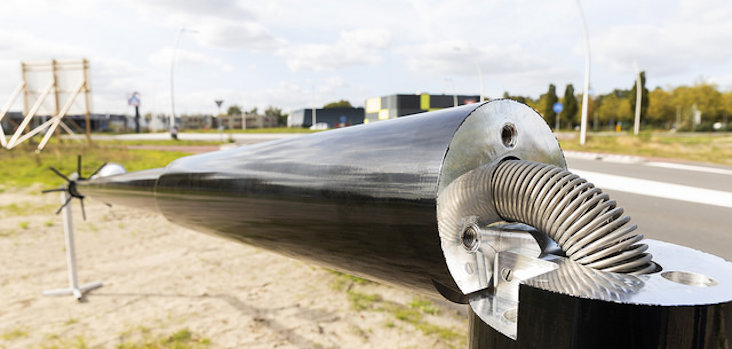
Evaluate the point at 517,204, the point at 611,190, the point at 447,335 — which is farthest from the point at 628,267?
the point at 611,190

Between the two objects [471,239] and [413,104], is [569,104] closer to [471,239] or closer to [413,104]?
[413,104]

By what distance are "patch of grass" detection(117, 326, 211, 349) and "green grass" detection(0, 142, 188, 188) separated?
375 inches

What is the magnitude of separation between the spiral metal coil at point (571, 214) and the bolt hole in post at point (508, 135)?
0.20ft

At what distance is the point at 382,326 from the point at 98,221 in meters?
5.98

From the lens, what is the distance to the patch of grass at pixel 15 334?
347 cm

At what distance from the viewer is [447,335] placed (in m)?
3.26

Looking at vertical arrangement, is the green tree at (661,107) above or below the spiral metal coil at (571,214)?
above

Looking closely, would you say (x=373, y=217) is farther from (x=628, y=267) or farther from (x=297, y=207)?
(x=628, y=267)

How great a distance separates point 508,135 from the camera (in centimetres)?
103

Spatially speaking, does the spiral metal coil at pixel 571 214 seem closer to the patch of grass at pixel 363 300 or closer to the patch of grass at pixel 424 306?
the patch of grass at pixel 424 306

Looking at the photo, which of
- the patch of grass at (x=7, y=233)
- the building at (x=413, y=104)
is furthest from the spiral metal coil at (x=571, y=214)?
the patch of grass at (x=7, y=233)

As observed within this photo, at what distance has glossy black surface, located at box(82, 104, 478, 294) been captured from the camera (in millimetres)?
856

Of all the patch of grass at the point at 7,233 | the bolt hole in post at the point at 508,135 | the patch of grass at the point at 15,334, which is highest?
the bolt hole in post at the point at 508,135

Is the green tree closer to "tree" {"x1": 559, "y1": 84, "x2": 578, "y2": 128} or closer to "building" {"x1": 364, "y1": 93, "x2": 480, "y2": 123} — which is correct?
"tree" {"x1": 559, "y1": 84, "x2": 578, "y2": 128}
